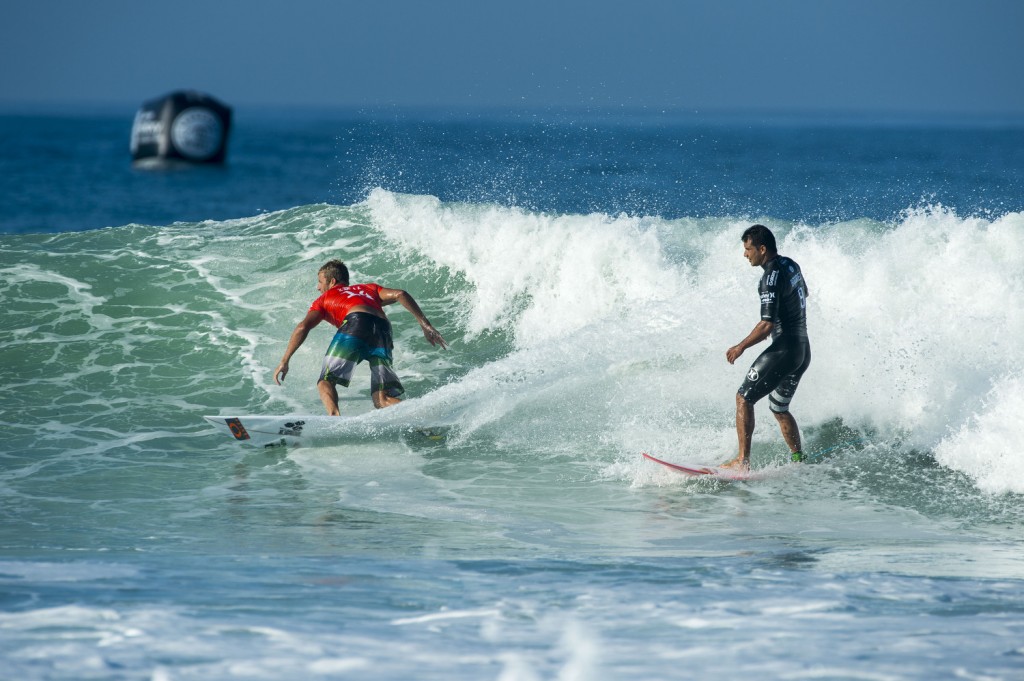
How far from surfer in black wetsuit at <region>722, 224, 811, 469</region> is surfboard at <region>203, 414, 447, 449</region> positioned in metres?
2.58

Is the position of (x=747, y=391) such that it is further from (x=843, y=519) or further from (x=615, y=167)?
(x=615, y=167)

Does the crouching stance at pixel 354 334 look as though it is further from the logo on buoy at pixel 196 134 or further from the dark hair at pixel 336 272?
the logo on buoy at pixel 196 134

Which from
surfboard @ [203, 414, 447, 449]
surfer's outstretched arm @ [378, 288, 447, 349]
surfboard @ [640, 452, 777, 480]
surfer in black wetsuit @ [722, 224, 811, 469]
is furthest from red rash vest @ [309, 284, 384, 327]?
surfer in black wetsuit @ [722, 224, 811, 469]

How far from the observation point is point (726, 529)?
6.47 metres

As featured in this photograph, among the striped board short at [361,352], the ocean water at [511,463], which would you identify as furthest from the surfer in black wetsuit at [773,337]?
the striped board short at [361,352]

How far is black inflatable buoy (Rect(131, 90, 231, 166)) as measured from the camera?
4853 centimetres

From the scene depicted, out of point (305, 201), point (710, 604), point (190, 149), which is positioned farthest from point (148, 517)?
point (190, 149)

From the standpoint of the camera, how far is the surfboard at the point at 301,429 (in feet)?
27.5

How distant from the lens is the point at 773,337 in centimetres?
749

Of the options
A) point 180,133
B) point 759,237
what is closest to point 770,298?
point 759,237

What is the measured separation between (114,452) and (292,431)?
53.9 inches

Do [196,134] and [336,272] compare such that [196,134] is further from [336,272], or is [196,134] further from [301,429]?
[301,429]

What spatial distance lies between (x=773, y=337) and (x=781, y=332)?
0.24ft

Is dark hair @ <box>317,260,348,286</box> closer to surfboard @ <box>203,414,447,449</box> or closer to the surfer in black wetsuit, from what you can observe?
surfboard @ <box>203,414,447,449</box>
